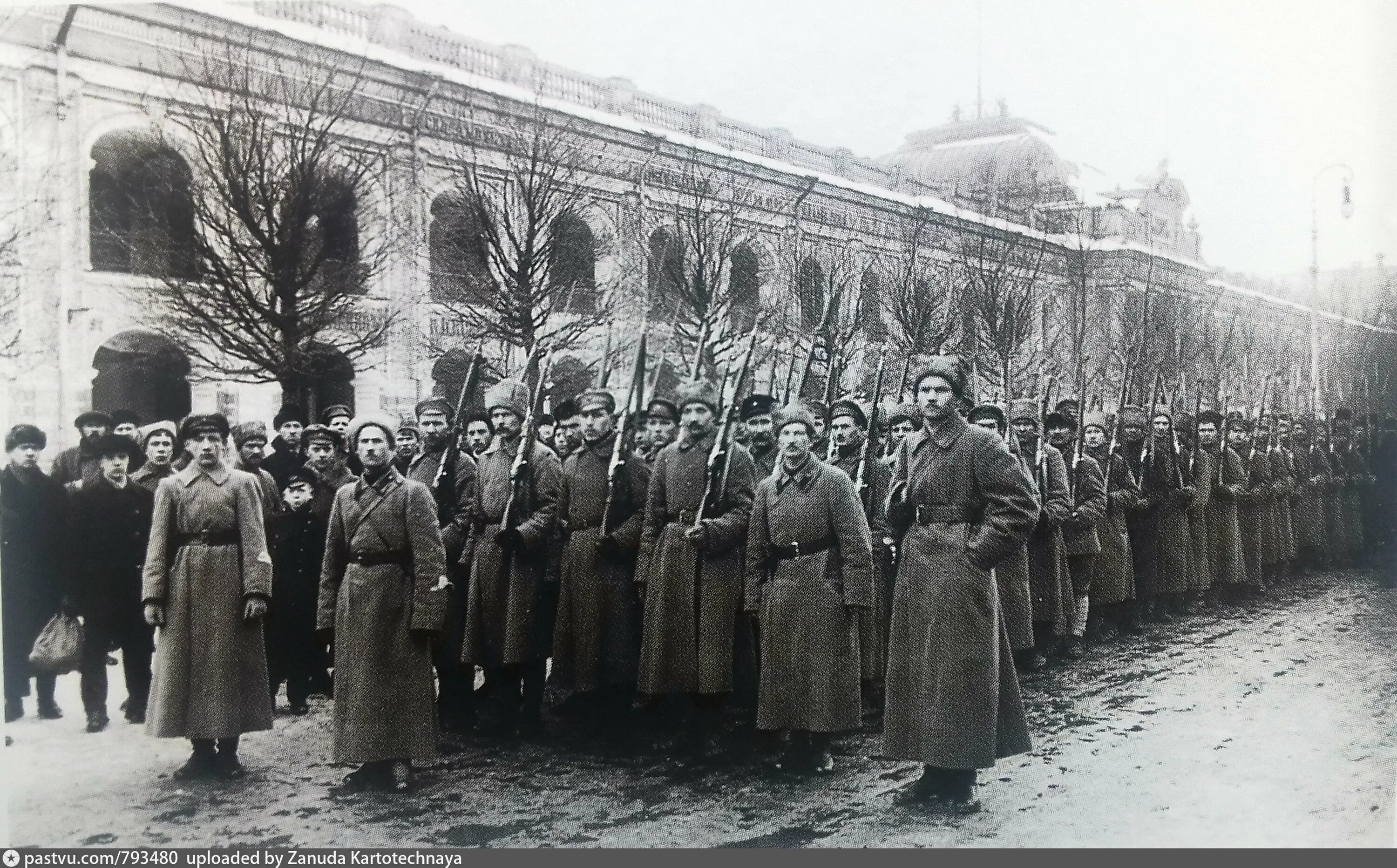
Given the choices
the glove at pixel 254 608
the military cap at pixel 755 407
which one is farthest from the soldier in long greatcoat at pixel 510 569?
the glove at pixel 254 608

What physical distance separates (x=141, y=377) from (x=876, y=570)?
3913mm

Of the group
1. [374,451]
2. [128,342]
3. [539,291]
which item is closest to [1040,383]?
[539,291]

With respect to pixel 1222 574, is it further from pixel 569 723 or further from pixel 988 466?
pixel 569 723

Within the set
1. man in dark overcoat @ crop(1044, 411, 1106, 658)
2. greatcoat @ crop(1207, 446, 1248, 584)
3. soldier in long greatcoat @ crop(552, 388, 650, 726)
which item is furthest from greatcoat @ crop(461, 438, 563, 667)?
greatcoat @ crop(1207, 446, 1248, 584)

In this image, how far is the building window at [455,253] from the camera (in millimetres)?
6133

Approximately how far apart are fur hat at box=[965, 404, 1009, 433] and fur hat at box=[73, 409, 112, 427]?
14.3 feet

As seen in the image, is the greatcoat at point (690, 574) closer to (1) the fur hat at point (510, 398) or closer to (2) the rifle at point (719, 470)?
(2) the rifle at point (719, 470)

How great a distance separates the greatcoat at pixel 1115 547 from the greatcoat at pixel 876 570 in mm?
1857

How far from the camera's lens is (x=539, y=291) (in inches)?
246

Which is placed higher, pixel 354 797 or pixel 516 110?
pixel 516 110

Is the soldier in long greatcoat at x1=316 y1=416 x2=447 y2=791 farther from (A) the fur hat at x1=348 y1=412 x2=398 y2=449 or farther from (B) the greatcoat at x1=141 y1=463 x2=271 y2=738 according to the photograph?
(B) the greatcoat at x1=141 y1=463 x2=271 y2=738

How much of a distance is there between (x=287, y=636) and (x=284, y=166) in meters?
2.59

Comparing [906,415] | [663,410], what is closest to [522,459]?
[663,410]

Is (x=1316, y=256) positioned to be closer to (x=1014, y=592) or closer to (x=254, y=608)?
(x=1014, y=592)
